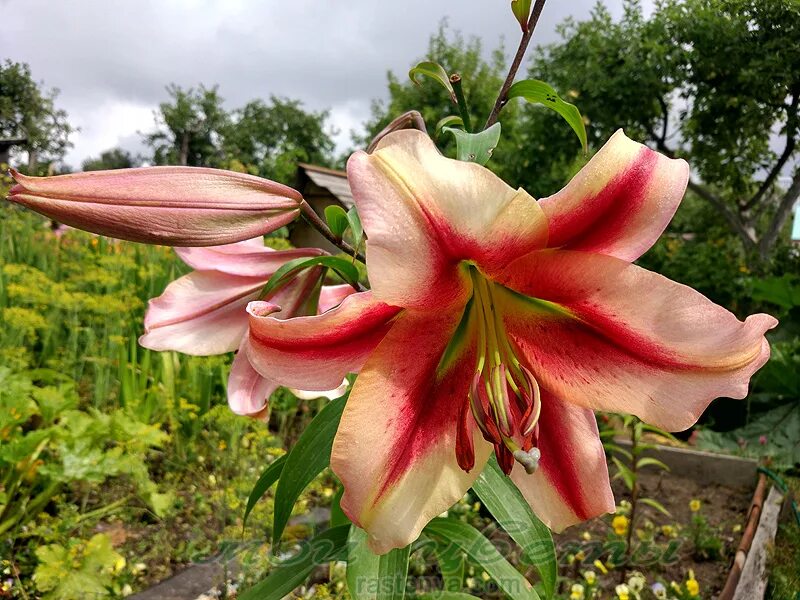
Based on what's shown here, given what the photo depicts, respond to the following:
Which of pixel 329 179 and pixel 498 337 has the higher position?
pixel 498 337

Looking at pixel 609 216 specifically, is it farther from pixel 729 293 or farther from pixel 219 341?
pixel 729 293

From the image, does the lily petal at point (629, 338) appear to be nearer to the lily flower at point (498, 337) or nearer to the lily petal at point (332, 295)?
the lily flower at point (498, 337)

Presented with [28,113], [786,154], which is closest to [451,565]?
[786,154]

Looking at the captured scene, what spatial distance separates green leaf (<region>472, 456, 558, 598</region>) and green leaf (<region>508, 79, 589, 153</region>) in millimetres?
353

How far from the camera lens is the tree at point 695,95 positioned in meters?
3.79

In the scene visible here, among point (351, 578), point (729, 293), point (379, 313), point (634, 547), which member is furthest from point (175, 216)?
point (729, 293)

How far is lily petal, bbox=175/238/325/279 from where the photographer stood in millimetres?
601

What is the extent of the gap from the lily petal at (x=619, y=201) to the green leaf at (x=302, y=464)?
332mm

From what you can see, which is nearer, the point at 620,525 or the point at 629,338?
the point at 629,338

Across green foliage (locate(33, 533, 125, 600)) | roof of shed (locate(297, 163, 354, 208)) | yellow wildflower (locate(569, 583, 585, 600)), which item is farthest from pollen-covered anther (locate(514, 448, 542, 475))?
roof of shed (locate(297, 163, 354, 208))

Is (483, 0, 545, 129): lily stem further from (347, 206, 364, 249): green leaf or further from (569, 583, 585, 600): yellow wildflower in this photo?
(569, 583, 585, 600): yellow wildflower

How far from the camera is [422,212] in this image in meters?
0.34

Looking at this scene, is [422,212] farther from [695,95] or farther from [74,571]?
[695,95]

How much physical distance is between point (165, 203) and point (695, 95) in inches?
210
